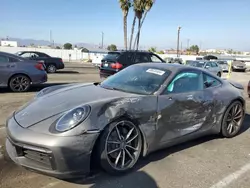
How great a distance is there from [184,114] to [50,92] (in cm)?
210

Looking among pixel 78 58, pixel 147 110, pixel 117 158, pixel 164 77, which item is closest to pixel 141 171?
pixel 117 158

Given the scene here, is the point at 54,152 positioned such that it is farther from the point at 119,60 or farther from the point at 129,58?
the point at 129,58

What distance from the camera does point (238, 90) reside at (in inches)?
227

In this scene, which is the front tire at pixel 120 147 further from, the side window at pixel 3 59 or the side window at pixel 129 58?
the side window at pixel 129 58

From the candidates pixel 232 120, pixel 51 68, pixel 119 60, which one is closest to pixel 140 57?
pixel 119 60

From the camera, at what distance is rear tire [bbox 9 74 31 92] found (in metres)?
10.0

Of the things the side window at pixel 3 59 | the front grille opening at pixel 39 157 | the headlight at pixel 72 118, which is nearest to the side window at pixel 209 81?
the headlight at pixel 72 118

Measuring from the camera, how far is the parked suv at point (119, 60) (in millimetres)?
12508

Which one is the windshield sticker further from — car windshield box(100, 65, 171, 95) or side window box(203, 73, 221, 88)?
side window box(203, 73, 221, 88)

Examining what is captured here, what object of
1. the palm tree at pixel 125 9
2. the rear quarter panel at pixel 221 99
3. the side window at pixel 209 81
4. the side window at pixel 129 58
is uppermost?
the palm tree at pixel 125 9

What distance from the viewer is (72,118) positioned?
3.41 metres

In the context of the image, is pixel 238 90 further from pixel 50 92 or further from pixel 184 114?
pixel 50 92

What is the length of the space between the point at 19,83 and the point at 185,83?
23.2 ft

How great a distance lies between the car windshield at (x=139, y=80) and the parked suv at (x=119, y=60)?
7.43 meters
